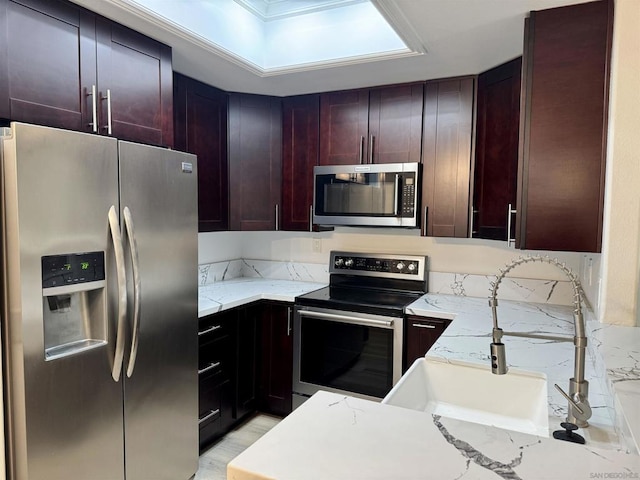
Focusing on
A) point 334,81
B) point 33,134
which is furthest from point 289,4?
point 33,134

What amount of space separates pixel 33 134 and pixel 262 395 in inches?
85.2

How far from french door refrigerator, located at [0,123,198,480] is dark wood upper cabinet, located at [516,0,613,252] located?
1557 mm

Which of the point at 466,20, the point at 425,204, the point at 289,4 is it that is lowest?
the point at 425,204

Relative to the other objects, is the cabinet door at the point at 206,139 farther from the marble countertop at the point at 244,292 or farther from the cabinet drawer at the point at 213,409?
the cabinet drawer at the point at 213,409

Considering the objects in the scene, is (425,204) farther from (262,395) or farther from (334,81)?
(262,395)

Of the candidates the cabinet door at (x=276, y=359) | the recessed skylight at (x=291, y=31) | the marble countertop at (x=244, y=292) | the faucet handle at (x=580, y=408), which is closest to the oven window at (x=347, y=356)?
the cabinet door at (x=276, y=359)

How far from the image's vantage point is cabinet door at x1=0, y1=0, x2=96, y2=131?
5.18 ft

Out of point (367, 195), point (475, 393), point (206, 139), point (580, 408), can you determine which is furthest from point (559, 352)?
point (206, 139)

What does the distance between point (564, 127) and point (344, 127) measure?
147 centimetres

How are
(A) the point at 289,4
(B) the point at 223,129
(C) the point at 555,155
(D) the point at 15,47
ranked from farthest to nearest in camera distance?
(B) the point at 223,129, (A) the point at 289,4, (C) the point at 555,155, (D) the point at 15,47

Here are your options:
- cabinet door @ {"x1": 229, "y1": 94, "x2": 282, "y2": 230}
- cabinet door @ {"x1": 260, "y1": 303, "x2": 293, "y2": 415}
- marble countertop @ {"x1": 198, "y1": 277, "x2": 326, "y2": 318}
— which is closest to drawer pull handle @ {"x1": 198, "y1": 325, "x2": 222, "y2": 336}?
marble countertop @ {"x1": 198, "y1": 277, "x2": 326, "y2": 318}

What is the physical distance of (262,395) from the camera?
A: 299 cm

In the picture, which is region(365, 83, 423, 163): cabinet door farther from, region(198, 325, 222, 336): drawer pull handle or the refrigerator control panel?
the refrigerator control panel

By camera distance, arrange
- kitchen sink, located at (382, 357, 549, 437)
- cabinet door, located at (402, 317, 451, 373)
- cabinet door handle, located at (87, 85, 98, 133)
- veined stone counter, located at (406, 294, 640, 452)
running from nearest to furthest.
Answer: veined stone counter, located at (406, 294, 640, 452) < kitchen sink, located at (382, 357, 549, 437) < cabinet door handle, located at (87, 85, 98, 133) < cabinet door, located at (402, 317, 451, 373)
